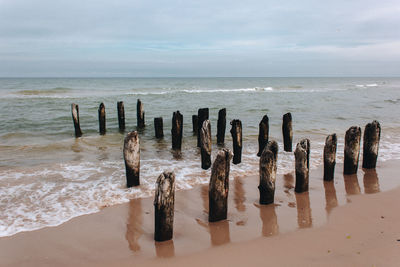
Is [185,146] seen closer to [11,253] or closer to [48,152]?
[48,152]

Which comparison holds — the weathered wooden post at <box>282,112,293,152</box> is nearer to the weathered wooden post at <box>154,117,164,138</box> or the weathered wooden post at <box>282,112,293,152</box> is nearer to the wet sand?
the wet sand

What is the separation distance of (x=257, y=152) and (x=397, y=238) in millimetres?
5952

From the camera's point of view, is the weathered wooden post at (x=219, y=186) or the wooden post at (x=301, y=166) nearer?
the weathered wooden post at (x=219, y=186)

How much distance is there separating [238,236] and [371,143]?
4.98 metres

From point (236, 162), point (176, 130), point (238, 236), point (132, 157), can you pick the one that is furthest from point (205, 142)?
point (238, 236)

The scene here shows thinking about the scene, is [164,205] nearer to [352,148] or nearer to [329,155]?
[329,155]

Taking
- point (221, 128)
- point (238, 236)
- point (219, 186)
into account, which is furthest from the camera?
point (221, 128)

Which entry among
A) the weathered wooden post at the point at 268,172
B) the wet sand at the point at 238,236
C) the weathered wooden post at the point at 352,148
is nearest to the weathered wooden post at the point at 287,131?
the weathered wooden post at the point at 352,148

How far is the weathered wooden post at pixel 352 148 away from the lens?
289 inches

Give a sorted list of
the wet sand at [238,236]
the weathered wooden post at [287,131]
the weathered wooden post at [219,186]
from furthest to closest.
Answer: the weathered wooden post at [287,131], the weathered wooden post at [219,186], the wet sand at [238,236]

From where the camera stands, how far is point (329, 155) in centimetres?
709

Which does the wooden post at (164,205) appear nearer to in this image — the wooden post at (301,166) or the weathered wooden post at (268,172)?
the weathered wooden post at (268,172)

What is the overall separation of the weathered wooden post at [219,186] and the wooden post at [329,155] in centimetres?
292

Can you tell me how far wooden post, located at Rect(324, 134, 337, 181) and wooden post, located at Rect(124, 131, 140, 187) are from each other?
13.3 feet
